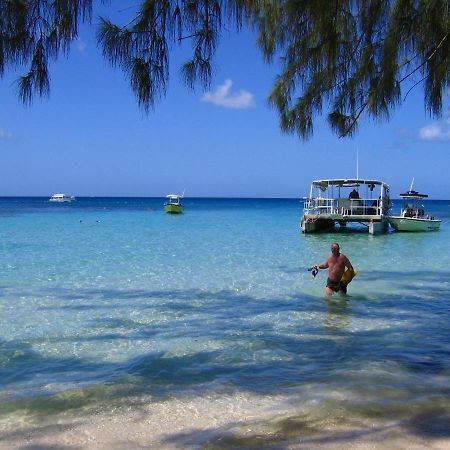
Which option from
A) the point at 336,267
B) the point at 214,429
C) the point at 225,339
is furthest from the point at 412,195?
the point at 214,429

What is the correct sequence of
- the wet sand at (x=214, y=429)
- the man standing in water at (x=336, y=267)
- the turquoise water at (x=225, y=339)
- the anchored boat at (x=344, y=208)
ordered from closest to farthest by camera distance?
1. the wet sand at (x=214, y=429)
2. the turquoise water at (x=225, y=339)
3. the man standing in water at (x=336, y=267)
4. the anchored boat at (x=344, y=208)

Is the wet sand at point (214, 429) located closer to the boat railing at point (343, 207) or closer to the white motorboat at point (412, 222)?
the boat railing at point (343, 207)

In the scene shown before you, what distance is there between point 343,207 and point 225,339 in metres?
22.2

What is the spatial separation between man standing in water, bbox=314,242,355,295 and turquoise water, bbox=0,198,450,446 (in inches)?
11.2

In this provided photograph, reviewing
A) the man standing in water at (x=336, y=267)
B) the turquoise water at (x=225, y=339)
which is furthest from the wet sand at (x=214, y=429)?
the man standing in water at (x=336, y=267)

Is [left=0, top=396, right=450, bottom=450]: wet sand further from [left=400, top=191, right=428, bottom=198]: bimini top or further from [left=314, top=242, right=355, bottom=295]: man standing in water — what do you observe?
[left=400, top=191, right=428, bottom=198]: bimini top

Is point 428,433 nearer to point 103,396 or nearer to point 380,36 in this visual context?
point 103,396

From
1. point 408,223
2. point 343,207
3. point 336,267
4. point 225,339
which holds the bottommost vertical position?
point 225,339

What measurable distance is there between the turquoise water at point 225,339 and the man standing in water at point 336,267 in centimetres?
29

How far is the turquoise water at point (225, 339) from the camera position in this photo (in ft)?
16.3

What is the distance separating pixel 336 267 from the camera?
989cm

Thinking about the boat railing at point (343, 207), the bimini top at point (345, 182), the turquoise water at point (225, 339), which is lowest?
the turquoise water at point (225, 339)

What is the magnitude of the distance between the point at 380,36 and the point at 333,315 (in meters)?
5.10

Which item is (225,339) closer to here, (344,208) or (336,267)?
(336,267)
